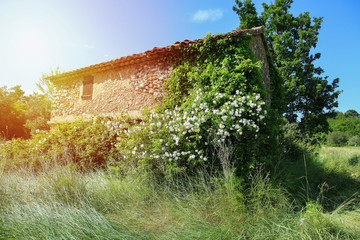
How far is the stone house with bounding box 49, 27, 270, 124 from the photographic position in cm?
771

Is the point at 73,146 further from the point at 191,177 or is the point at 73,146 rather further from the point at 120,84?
the point at 191,177

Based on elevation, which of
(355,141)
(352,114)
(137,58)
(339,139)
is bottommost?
(355,141)

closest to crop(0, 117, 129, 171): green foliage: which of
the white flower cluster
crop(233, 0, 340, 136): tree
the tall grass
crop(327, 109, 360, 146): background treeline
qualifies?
the white flower cluster

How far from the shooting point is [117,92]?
8828 mm

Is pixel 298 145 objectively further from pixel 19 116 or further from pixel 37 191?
pixel 19 116

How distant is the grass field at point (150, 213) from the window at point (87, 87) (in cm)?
537

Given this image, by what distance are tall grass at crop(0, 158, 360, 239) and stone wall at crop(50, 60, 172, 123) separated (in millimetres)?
3836

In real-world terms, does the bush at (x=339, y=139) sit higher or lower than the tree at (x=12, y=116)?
lower

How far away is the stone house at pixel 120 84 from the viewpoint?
7.71 meters

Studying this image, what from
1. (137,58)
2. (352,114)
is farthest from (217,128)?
(352,114)

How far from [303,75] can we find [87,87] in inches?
541

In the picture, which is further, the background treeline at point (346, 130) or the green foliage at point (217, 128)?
the background treeline at point (346, 130)

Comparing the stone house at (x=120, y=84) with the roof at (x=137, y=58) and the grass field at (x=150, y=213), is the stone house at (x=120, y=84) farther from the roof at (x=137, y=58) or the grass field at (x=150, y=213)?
the grass field at (x=150, y=213)

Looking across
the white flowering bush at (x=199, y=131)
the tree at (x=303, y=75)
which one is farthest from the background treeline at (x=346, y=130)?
the white flowering bush at (x=199, y=131)
